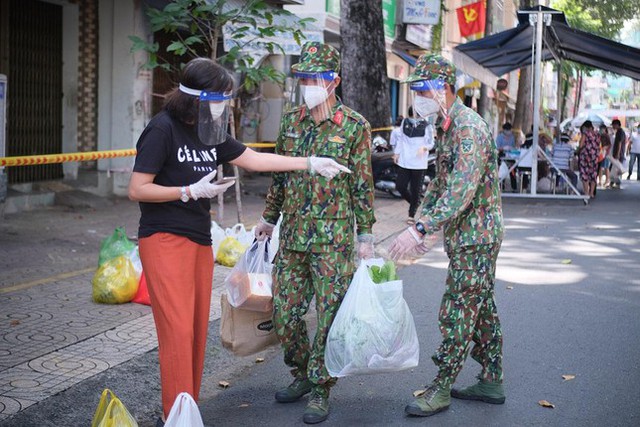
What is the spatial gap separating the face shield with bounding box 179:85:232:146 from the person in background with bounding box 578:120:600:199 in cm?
1605

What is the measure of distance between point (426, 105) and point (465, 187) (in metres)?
0.51

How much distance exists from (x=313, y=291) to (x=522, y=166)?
13.7 metres

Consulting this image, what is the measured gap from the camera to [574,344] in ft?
21.5

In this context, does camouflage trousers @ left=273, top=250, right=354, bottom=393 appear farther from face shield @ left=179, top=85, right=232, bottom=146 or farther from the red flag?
the red flag

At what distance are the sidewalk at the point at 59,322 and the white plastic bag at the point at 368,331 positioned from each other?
117 cm

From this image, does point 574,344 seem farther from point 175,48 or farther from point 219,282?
point 175,48

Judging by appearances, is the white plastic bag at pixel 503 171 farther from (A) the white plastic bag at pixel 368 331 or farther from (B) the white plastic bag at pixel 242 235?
(A) the white plastic bag at pixel 368 331

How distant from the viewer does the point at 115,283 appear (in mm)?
7203

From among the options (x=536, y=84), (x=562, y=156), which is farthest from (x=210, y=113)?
(x=562, y=156)

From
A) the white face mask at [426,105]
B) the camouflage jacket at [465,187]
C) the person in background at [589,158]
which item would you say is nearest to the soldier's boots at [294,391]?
the camouflage jacket at [465,187]

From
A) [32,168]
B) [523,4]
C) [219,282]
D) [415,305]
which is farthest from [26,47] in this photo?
[523,4]

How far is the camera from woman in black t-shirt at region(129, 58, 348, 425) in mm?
4129

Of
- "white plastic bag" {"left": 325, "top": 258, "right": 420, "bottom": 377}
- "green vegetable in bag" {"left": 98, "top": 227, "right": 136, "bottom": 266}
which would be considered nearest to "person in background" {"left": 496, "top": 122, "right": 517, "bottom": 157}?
"green vegetable in bag" {"left": 98, "top": 227, "right": 136, "bottom": 266}

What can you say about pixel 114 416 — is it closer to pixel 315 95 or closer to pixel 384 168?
pixel 315 95
